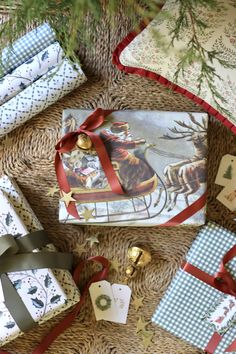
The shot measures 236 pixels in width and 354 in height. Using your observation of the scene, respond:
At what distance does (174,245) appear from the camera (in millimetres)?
1657

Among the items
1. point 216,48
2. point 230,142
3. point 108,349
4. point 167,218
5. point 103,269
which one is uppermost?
point 216,48

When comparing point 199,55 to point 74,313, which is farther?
point 74,313

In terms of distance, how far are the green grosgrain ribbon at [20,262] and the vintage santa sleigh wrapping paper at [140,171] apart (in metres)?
0.11

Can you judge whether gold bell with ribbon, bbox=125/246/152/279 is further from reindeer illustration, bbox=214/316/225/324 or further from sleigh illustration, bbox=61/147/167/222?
reindeer illustration, bbox=214/316/225/324

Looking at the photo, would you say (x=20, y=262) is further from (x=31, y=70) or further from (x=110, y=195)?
(x=31, y=70)

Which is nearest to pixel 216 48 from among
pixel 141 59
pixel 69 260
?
pixel 141 59

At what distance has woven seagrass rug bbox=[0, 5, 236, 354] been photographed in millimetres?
1653

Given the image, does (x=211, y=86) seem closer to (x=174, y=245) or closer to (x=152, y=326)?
(x=174, y=245)

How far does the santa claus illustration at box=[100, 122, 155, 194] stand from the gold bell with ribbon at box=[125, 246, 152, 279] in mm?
159

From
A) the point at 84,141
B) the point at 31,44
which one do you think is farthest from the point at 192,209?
the point at 31,44

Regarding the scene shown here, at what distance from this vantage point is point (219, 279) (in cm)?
160

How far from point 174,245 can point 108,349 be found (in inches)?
13.1

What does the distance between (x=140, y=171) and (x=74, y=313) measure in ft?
1.37

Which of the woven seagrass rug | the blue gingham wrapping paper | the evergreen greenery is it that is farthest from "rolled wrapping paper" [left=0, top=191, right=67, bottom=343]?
the evergreen greenery
